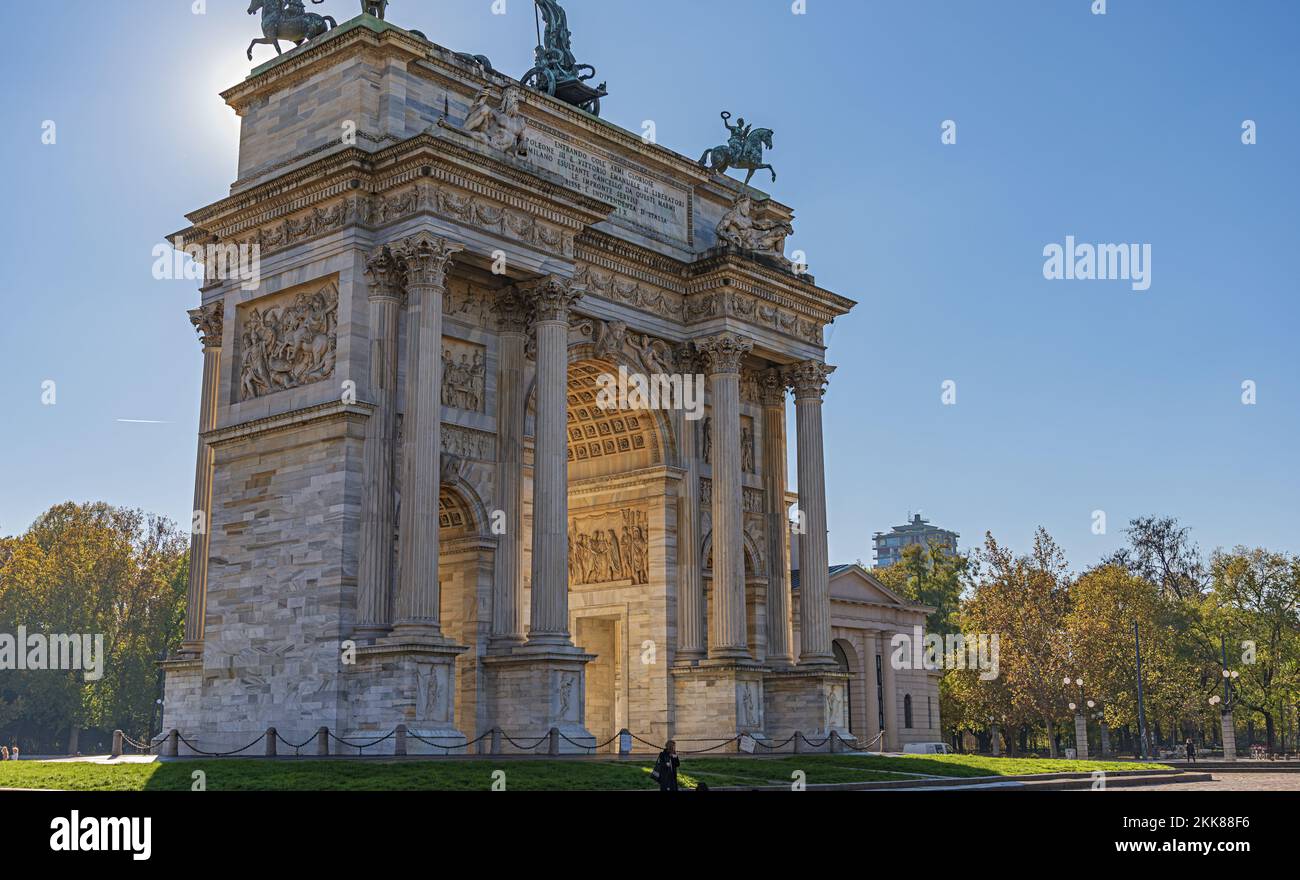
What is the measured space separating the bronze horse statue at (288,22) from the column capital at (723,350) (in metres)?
14.7

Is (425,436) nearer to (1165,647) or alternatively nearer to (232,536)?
(232,536)

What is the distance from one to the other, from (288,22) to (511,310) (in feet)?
33.9

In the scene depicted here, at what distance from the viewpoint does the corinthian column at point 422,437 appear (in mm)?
31047

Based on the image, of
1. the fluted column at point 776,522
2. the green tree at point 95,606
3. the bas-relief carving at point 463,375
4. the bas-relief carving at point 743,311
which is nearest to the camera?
the bas-relief carving at point 463,375

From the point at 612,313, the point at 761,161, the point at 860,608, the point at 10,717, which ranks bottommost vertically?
the point at 10,717

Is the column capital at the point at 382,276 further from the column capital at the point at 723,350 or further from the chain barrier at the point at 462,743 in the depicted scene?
the column capital at the point at 723,350

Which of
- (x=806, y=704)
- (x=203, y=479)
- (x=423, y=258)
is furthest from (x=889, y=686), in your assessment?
(x=423, y=258)

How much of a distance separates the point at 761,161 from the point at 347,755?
26.4m

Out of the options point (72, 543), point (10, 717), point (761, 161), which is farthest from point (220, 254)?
point (10, 717)

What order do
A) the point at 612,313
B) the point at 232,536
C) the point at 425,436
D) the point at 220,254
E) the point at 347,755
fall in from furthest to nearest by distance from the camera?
1. the point at 612,313
2. the point at 220,254
3. the point at 232,536
4. the point at 425,436
5. the point at 347,755

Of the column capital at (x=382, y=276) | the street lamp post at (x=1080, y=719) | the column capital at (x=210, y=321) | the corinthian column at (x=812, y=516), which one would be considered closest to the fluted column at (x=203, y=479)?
the column capital at (x=210, y=321)

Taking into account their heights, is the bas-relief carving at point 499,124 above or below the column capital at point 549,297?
above

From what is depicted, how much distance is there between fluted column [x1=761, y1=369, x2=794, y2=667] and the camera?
44656mm
